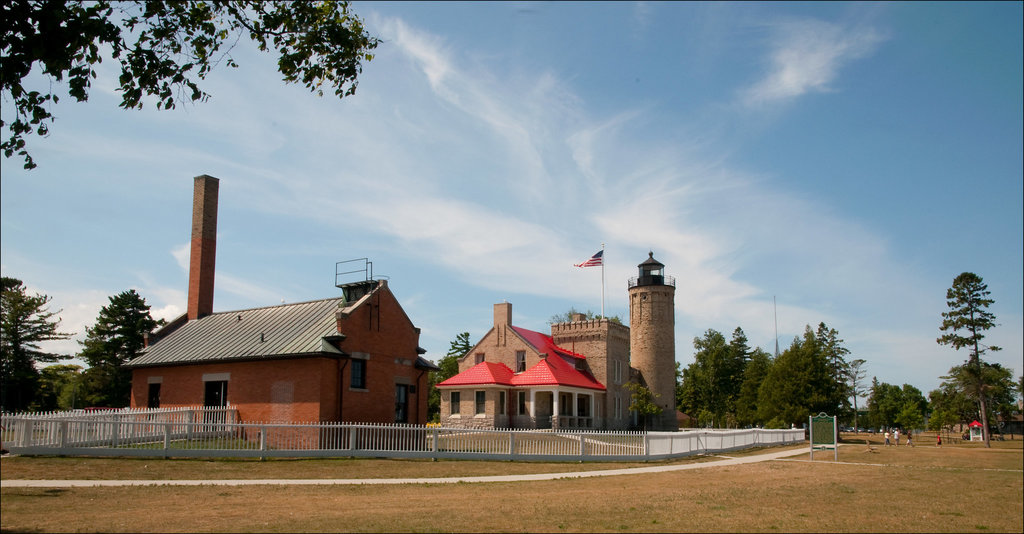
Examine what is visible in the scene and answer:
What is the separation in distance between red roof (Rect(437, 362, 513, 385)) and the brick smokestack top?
1582 cm

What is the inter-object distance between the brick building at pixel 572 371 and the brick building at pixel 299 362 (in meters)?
13.6

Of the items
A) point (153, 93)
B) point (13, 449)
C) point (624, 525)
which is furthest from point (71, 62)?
point (13, 449)

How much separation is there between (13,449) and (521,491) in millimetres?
12831

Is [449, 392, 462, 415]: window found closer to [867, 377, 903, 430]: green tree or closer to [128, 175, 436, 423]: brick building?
[128, 175, 436, 423]: brick building

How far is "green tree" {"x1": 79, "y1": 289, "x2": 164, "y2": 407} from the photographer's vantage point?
4881 centimetres

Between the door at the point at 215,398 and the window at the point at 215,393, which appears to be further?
the window at the point at 215,393

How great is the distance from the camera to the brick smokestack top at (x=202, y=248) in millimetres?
33750

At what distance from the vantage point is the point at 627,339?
178ft

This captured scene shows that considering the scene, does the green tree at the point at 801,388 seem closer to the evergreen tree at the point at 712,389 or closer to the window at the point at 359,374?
the evergreen tree at the point at 712,389

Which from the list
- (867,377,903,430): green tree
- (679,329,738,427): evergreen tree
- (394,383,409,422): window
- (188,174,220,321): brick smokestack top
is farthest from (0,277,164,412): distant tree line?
(867,377,903,430): green tree

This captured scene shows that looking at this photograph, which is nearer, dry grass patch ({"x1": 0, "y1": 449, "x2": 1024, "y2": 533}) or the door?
dry grass patch ({"x1": 0, "y1": 449, "x2": 1024, "y2": 533})

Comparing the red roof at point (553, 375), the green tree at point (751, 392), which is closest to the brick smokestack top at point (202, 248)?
the red roof at point (553, 375)

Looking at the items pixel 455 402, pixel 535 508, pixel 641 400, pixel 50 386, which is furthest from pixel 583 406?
pixel 50 386

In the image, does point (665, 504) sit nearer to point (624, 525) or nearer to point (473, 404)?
point (624, 525)
